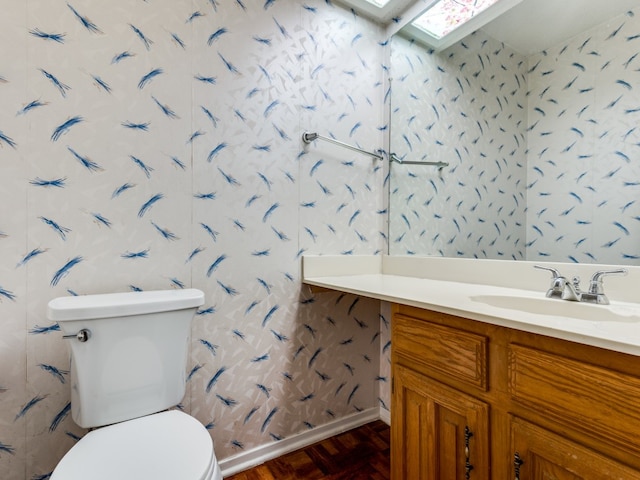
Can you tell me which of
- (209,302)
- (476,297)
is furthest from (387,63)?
(209,302)

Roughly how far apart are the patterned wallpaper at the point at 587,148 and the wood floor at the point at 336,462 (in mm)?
1135

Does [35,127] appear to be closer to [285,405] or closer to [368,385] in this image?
[285,405]

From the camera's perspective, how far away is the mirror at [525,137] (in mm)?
1098

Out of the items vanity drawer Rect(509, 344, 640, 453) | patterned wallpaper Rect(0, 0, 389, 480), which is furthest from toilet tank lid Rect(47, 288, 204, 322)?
vanity drawer Rect(509, 344, 640, 453)

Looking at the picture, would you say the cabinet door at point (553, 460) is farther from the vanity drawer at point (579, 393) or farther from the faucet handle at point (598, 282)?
the faucet handle at point (598, 282)

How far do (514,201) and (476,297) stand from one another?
19.0 inches

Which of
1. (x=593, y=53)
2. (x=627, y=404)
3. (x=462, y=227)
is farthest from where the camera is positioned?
(x=462, y=227)

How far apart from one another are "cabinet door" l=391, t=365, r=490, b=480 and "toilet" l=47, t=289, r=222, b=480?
23.8 inches

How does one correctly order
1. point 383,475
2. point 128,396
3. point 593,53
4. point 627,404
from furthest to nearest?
point 383,475 < point 593,53 < point 128,396 < point 627,404

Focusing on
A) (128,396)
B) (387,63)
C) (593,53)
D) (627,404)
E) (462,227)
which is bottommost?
(128,396)

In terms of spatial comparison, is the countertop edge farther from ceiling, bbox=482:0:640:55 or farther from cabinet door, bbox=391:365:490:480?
ceiling, bbox=482:0:640:55

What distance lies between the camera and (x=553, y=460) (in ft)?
2.43

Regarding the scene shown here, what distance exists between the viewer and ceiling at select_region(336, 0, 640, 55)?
1.14m

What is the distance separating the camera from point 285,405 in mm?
→ 1576
